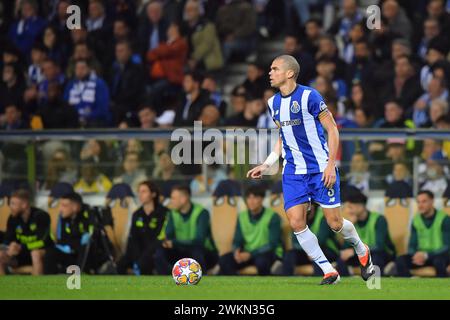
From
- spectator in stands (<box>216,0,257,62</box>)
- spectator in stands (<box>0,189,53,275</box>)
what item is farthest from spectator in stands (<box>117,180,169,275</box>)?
spectator in stands (<box>216,0,257,62</box>)

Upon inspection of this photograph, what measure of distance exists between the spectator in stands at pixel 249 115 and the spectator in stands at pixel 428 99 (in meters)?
2.09

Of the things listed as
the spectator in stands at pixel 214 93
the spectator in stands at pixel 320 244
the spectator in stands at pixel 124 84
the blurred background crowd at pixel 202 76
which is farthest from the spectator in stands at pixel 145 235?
the spectator in stands at pixel 124 84

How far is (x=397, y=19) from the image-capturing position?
16.9 metres

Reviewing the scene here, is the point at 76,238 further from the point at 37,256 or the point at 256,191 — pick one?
the point at 256,191

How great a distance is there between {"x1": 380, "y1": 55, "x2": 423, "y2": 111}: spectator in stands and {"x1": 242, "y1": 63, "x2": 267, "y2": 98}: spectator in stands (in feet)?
5.79

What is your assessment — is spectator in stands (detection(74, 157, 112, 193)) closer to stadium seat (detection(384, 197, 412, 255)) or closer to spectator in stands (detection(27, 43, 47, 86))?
stadium seat (detection(384, 197, 412, 255))

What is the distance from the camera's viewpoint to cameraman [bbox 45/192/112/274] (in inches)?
532

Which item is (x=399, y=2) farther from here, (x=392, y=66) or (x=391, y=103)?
(x=391, y=103)

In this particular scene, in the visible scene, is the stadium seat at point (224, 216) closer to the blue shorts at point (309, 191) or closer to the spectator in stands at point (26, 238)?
the spectator in stands at point (26, 238)

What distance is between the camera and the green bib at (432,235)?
514 inches

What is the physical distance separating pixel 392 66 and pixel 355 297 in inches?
283

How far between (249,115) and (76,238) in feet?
10.6

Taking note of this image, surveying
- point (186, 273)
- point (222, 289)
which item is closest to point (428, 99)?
point (186, 273)

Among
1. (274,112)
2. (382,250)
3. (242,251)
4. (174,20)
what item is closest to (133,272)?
(242,251)
